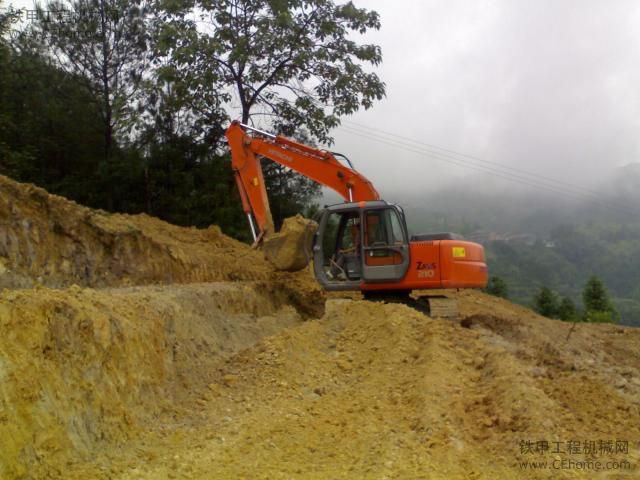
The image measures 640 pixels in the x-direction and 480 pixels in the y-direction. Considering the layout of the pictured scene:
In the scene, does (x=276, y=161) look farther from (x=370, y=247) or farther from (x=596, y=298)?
(x=596, y=298)

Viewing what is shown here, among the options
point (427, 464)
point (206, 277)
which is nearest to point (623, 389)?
point (427, 464)

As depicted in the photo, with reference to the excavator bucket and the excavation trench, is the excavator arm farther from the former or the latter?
the excavation trench

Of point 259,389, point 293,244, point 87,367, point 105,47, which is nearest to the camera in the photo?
point 87,367

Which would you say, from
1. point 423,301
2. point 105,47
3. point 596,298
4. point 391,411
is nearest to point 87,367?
point 391,411

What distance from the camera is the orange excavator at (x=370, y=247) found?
1064 centimetres

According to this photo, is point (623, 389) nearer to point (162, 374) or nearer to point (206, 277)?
point (162, 374)

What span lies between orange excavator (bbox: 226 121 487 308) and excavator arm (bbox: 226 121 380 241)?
0.02m

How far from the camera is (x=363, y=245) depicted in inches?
Result: 433

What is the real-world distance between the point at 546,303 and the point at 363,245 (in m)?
22.2

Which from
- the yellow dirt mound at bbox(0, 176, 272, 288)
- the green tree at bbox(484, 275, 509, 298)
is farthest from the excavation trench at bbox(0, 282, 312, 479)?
the green tree at bbox(484, 275, 509, 298)

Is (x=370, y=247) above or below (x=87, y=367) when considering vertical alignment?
above

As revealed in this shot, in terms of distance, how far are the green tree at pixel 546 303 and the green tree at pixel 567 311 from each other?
25 cm

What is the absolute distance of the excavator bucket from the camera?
1189cm

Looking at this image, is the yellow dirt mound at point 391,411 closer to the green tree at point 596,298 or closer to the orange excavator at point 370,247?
the orange excavator at point 370,247
